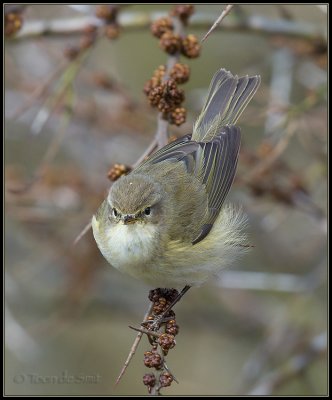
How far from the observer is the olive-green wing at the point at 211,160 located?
3.80 m

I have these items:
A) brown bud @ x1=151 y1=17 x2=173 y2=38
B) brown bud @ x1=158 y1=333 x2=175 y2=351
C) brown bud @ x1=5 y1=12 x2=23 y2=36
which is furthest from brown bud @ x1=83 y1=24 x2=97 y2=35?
brown bud @ x1=158 y1=333 x2=175 y2=351

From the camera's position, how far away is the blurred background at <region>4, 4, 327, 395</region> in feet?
13.7

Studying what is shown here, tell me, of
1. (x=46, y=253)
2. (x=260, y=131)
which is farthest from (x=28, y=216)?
(x=260, y=131)

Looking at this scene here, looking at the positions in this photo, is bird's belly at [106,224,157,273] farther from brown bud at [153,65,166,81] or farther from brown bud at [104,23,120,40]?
brown bud at [104,23,120,40]

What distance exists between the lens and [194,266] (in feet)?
11.3

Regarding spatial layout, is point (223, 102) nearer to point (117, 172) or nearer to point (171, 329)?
point (117, 172)

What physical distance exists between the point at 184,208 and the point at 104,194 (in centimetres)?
129

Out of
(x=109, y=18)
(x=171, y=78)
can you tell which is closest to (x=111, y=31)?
(x=109, y=18)

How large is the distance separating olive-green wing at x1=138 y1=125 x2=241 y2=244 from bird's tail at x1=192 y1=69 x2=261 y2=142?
161 millimetres

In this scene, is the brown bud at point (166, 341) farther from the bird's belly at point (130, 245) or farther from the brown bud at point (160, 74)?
the brown bud at point (160, 74)

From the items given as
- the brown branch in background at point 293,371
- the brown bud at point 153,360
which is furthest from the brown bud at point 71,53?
the brown branch in background at point 293,371

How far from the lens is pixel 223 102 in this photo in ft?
13.5

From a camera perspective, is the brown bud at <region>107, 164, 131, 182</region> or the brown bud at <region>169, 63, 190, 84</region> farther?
the brown bud at <region>107, 164, 131, 182</region>

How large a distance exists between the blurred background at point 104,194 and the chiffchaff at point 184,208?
21 cm
